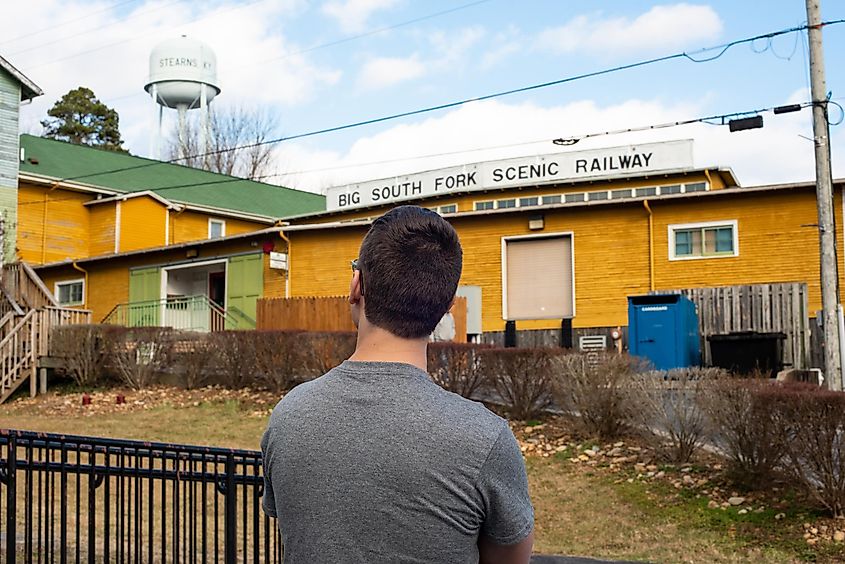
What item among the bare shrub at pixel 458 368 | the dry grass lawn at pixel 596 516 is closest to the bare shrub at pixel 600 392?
the dry grass lawn at pixel 596 516

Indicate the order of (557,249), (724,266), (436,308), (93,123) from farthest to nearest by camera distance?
(93,123), (557,249), (724,266), (436,308)

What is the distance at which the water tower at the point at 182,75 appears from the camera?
175ft

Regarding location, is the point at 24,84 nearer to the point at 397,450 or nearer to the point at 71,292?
the point at 71,292

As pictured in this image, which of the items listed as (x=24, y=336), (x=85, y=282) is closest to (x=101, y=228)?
(x=85, y=282)

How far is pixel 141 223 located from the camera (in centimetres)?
3756

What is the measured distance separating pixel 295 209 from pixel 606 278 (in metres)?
22.7

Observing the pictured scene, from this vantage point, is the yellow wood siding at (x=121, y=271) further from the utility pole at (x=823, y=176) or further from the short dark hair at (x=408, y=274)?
the short dark hair at (x=408, y=274)

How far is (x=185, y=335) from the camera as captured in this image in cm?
1931

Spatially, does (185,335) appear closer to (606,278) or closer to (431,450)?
(606,278)

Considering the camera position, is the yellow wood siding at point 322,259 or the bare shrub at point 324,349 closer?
the bare shrub at point 324,349

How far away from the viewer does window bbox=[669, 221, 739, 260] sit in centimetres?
2345

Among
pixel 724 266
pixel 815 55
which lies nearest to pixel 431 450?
pixel 815 55

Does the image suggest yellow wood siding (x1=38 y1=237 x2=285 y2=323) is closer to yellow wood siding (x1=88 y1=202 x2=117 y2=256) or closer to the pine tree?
yellow wood siding (x1=88 y1=202 x2=117 y2=256)

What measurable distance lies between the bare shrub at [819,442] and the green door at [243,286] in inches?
850
